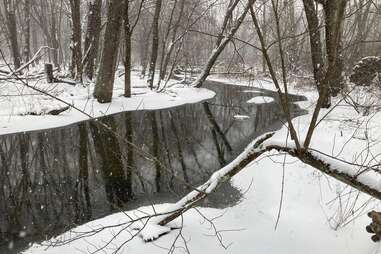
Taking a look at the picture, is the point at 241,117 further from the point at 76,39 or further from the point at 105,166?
the point at 76,39

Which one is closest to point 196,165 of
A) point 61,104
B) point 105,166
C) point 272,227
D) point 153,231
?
point 105,166

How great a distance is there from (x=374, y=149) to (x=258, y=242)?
3.91 meters

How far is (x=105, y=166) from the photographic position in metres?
7.04

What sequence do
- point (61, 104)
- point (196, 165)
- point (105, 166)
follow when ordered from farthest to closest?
1. point (61, 104)
2. point (196, 165)
3. point (105, 166)

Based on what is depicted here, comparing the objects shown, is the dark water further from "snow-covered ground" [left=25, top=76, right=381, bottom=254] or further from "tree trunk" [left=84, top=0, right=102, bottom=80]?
"tree trunk" [left=84, top=0, right=102, bottom=80]

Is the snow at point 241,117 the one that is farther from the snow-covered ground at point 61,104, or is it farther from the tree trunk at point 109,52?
the tree trunk at point 109,52

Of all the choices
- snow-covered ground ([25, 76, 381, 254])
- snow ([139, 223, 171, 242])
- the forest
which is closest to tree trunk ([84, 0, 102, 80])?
the forest

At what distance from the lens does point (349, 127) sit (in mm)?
8375

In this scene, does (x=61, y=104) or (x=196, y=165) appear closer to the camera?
(x=196, y=165)

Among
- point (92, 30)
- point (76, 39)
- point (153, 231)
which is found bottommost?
point (153, 231)

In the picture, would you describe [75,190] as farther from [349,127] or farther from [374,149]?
[349,127]

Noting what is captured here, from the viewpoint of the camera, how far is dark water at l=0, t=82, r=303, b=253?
5.08 metres

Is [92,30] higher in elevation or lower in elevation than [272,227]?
→ higher

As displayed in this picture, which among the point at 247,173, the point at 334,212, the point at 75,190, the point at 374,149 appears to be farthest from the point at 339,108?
the point at 75,190
